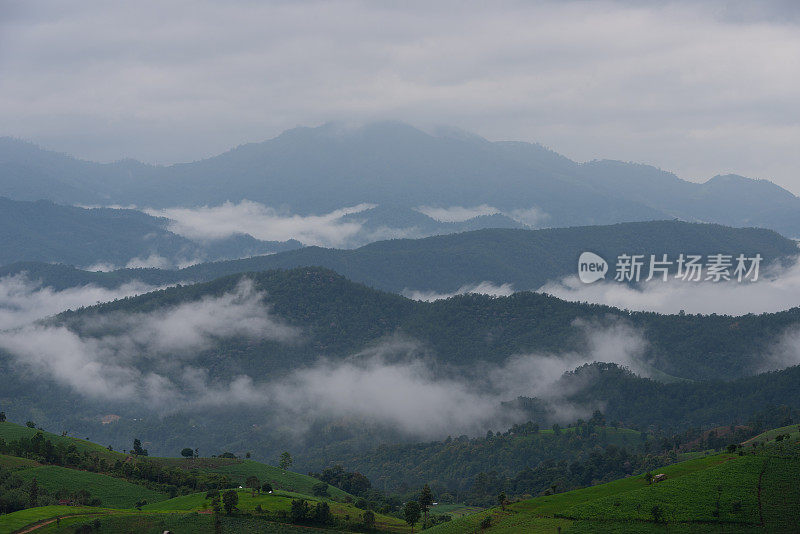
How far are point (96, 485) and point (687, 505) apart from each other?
89.8m

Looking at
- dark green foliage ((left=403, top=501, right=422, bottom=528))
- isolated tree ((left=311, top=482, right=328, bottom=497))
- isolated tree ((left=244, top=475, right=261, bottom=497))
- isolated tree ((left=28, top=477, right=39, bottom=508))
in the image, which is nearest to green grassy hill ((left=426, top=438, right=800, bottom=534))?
dark green foliage ((left=403, top=501, right=422, bottom=528))

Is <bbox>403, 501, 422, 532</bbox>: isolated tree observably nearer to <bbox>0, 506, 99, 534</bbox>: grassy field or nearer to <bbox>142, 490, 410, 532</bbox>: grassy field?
<bbox>142, 490, 410, 532</bbox>: grassy field

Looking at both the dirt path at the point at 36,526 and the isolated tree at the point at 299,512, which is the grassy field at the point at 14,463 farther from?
the isolated tree at the point at 299,512

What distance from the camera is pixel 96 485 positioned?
14562 cm

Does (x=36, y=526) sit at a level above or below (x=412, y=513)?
above

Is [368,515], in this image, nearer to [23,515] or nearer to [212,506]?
[212,506]

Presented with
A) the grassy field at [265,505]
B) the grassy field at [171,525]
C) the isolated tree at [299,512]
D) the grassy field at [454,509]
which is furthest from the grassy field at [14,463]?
the grassy field at [454,509]

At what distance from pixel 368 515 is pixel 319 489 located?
32.2 meters

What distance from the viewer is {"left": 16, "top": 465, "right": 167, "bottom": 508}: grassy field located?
140625 millimetres

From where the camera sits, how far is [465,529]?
4178 inches

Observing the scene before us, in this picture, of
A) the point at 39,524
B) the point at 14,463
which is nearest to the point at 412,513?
the point at 39,524

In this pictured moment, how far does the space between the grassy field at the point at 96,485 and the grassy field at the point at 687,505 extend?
53.8m

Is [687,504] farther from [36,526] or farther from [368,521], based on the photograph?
[36,526]

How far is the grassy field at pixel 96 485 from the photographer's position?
141m
